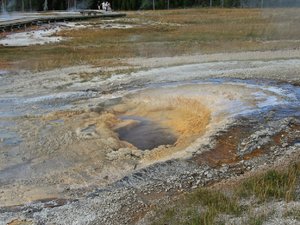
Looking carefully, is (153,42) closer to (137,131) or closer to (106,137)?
(137,131)

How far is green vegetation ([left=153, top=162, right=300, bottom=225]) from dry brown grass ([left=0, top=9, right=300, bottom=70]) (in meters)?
12.2

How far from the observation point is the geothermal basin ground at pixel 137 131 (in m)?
6.42

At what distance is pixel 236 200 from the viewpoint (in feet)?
18.8

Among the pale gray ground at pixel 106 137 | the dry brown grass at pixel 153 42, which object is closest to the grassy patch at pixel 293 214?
the pale gray ground at pixel 106 137

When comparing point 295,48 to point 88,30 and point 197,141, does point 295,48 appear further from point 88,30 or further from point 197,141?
point 88,30

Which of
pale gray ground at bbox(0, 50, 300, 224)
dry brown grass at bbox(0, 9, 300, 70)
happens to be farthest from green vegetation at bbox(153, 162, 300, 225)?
dry brown grass at bbox(0, 9, 300, 70)

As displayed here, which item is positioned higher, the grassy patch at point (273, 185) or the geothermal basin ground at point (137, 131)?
the grassy patch at point (273, 185)

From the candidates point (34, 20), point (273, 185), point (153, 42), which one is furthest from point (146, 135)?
point (34, 20)

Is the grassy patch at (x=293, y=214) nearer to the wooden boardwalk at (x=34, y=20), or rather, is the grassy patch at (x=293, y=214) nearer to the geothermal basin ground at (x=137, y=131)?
the geothermal basin ground at (x=137, y=131)

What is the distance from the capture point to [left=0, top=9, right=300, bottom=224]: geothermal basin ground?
6.42 metres

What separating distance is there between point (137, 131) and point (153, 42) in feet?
48.8

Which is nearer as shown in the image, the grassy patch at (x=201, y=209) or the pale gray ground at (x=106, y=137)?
the grassy patch at (x=201, y=209)

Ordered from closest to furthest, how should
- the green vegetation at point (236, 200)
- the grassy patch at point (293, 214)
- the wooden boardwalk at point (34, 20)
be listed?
the grassy patch at point (293, 214)
the green vegetation at point (236, 200)
the wooden boardwalk at point (34, 20)

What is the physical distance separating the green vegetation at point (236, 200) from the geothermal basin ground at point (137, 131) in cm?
10
